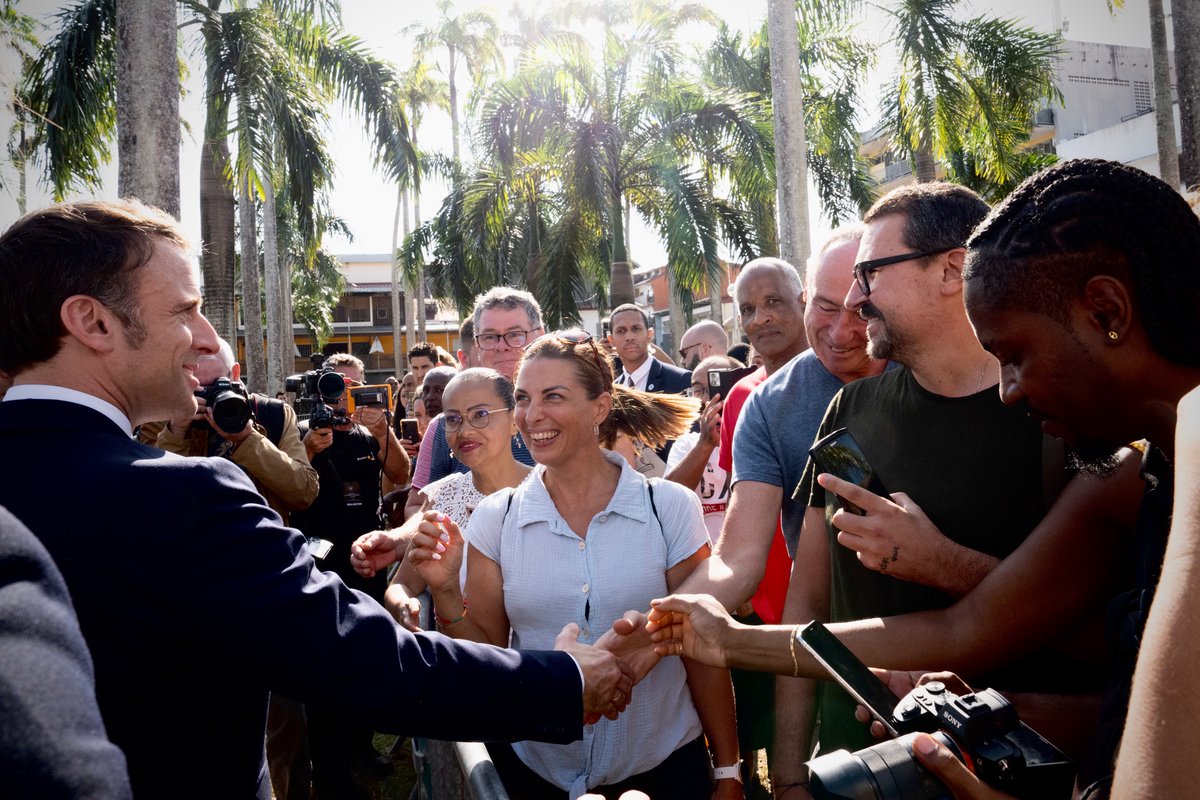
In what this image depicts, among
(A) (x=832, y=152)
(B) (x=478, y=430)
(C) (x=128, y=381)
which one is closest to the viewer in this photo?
(C) (x=128, y=381)

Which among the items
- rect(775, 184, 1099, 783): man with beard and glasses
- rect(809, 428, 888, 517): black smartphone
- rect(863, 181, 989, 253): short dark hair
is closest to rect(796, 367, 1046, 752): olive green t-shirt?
rect(775, 184, 1099, 783): man with beard and glasses

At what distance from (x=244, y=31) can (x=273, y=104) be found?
→ 1.03 m

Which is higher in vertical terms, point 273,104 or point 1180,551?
point 273,104

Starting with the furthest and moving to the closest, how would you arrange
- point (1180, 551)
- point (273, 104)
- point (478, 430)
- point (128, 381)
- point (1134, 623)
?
1. point (273, 104)
2. point (478, 430)
3. point (128, 381)
4. point (1134, 623)
5. point (1180, 551)

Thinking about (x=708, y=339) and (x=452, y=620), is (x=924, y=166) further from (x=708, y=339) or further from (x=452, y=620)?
(x=452, y=620)

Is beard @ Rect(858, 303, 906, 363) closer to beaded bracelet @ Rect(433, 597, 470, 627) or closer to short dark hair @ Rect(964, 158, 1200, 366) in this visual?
short dark hair @ Rect(964, 158, 1200, 366)

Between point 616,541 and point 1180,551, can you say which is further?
point 616,541

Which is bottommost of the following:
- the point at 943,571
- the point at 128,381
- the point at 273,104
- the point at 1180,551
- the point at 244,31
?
the point at 943,571

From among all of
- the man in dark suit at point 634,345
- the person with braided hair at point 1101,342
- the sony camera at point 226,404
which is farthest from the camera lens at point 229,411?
the person with braided hair at point 1101,342

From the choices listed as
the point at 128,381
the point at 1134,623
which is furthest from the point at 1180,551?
the point at 128,381

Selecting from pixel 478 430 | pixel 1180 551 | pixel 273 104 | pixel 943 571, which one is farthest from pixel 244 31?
pixel 1180 551

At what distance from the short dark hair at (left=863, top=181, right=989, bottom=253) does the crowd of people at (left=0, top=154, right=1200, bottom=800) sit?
0.4 inches

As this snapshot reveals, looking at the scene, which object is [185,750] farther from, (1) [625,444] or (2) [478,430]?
(1) [625,444]

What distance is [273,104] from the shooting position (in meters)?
11.0
